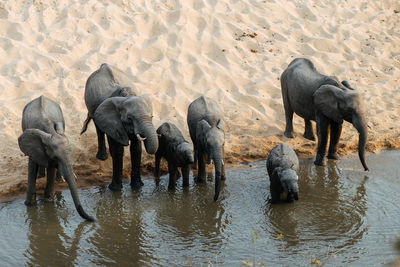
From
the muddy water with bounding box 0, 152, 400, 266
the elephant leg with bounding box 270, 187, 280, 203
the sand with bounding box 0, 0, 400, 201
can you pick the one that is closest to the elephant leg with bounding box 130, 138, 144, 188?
the muddy water with bounding box 0, 152, 400, 266

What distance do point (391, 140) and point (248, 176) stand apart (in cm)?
342

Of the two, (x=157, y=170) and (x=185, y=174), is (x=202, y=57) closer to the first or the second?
(x=157, y=170)

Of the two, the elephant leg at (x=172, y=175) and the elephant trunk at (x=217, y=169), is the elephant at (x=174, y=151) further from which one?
the elephant trunk at (x=217, y=169)

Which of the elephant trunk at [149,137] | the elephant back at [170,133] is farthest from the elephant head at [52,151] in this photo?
the elephant back at [170,133]

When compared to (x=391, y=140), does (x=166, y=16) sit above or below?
above

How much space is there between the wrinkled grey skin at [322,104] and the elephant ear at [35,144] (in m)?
4.56

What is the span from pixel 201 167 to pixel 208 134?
86 centimetres

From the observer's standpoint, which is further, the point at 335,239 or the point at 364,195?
the point at 364,195

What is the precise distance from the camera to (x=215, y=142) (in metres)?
8.09

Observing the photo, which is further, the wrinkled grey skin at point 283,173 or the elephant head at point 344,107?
the elephant head at point 344,107

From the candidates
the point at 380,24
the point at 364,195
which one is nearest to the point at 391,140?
the point at 364,195

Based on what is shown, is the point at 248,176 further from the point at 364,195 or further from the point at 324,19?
the point at 324,19

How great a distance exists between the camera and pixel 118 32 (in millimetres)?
13750

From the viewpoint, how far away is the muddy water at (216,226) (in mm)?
6461
